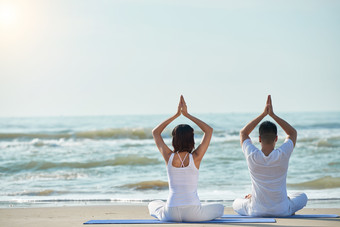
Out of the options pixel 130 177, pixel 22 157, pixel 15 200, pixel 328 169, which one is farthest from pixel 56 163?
pixel 328 169

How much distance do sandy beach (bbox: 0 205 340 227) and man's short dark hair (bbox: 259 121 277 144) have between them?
0.80m

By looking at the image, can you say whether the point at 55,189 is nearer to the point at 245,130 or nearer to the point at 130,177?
the point at 130,177

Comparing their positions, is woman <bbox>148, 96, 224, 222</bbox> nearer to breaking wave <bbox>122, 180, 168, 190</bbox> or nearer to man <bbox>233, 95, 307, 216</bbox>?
man <bbox>233, 95, 307, 216</bbox>

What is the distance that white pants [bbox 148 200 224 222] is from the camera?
4914mm

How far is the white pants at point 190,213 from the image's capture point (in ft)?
16.1

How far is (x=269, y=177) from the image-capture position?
514 centimetres

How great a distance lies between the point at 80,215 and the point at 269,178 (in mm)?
2383

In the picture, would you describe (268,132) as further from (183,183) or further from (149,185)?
(149,185)

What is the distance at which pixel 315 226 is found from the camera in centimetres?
485

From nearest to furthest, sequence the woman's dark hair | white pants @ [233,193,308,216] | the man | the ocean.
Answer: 1. the woman's dark hair
2. the man
3. white pants @ [233,193,308,216]
4. the ocean

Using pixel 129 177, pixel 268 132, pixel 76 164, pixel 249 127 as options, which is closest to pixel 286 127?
pixel 268 132

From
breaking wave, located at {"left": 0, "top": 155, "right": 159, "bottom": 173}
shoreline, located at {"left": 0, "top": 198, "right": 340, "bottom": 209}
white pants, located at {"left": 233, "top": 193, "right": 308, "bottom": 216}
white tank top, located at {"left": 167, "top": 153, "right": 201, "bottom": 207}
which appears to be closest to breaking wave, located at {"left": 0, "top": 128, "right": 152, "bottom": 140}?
breaking wave, located at {"left": 0, "top": 155, "right": 159, "bottom": 173}

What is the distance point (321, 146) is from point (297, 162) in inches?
217

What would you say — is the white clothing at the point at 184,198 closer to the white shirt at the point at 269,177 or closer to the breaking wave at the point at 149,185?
the white shirt at the point at 269,177
